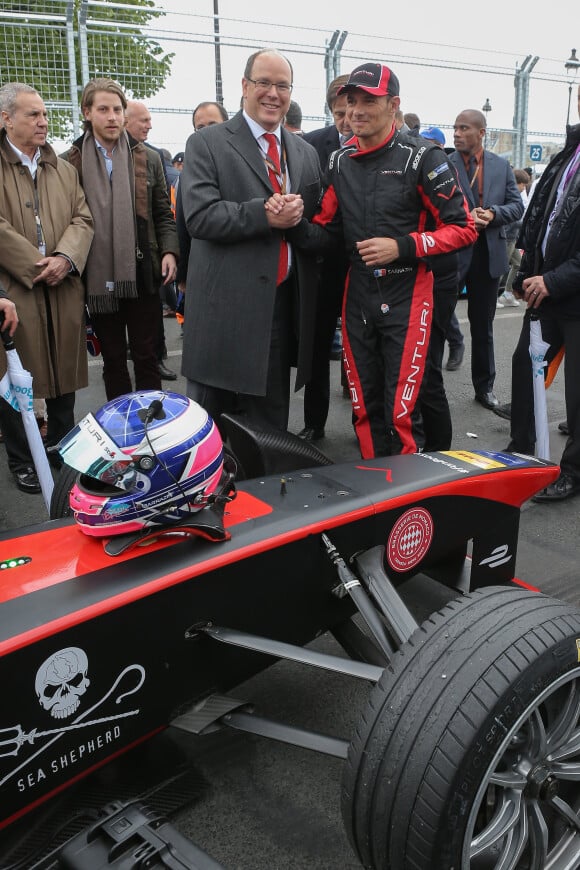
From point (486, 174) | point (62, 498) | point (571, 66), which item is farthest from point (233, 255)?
point (571, 66)

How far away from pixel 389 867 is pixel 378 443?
2319 mm

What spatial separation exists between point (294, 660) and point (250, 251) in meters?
2.17

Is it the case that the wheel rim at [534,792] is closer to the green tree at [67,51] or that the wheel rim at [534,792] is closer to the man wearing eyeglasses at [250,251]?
the man wearing eyeglasses at [250,251]

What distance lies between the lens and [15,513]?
3.81m

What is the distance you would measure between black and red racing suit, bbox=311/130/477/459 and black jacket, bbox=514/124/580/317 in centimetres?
60

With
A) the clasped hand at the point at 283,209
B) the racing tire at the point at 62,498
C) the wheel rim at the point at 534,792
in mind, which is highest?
the clasped hand at the point at 283,209

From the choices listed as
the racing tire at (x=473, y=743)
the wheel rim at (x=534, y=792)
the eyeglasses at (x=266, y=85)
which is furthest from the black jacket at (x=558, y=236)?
the wheel rim at (x=534, y=792)

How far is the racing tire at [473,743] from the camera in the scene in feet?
4.74

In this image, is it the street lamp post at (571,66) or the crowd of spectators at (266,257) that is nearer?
the crowd of spectators at (266,257)

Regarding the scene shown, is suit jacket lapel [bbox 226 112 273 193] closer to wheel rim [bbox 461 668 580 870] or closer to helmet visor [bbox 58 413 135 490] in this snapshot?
helmet visor [bbox 58 413 135 490]

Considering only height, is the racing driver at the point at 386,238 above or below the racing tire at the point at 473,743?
above

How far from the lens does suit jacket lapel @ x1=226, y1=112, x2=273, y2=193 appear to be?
3410 mm

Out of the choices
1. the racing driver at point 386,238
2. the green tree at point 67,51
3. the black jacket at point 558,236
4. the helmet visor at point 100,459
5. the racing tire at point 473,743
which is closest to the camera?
the racing tire at point 473,743

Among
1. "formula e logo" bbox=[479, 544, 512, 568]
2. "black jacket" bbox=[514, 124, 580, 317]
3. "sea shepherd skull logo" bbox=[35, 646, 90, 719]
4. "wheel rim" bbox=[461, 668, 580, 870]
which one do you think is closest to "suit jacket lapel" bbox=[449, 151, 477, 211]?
"black jacket" bbox=[514, 124, 580, 317]
